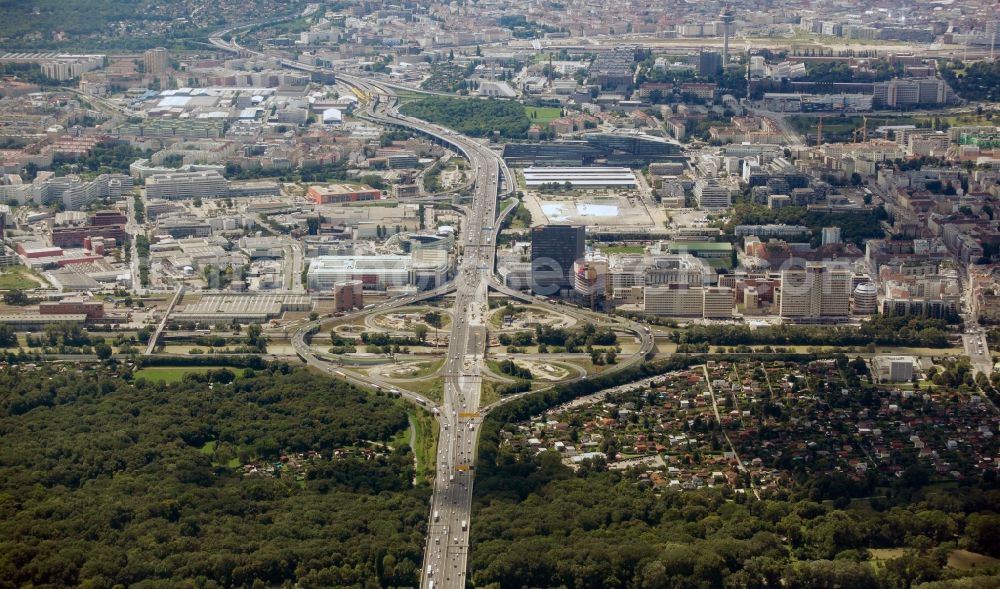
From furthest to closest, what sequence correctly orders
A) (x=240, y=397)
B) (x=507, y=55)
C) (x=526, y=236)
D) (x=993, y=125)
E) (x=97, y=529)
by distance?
(x=507, y=55) < (x=993, y=125) < (x=526, y=236) < (x=240, y=397) < (x=97, y=529)

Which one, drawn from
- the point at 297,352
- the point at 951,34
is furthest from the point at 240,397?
the point at 951,34

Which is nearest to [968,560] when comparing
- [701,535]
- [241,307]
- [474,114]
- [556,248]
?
[701,535]

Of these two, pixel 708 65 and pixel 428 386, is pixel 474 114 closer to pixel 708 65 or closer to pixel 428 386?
pixel 708 65

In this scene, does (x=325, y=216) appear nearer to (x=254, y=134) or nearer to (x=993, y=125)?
(x=254, y=134)

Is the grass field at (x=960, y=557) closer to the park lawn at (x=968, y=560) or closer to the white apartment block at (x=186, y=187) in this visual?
the park lawn at (x=968, y=560)

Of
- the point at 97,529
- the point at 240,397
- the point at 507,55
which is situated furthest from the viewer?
the point at 507,55

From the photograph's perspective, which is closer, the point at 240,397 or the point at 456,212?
the point at 240,397

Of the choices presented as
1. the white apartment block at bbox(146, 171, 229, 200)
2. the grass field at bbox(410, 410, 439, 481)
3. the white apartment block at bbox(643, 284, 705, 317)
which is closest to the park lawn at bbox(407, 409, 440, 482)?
the grass field at bbox(410, 410, 439, 481)
